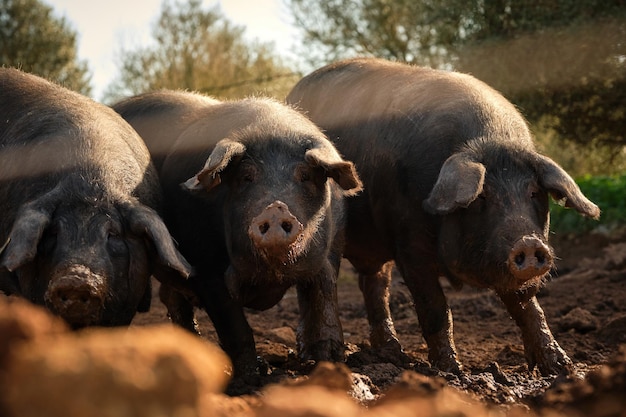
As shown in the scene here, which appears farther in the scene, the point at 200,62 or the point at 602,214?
the point at 200,62

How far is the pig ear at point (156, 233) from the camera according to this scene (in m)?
5.50

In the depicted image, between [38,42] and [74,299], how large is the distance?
2267cm

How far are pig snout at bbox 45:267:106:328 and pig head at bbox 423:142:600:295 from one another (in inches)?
90.0

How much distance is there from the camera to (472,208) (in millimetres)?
6406

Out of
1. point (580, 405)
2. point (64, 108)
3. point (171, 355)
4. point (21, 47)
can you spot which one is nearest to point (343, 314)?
point (64, 108)

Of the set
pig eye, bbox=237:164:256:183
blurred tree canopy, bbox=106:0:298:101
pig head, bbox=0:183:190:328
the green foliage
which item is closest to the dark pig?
pig eye, bbox=237:164:256:183

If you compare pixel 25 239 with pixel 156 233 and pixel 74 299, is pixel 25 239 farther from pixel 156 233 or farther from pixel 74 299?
pixel 156 233

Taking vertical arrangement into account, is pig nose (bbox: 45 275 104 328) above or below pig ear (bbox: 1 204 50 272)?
below

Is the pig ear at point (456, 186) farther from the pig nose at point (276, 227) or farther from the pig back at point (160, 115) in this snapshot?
the pig back at point (160, 115)

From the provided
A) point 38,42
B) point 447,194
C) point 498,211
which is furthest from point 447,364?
point 38,42

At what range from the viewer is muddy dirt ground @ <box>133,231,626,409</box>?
207 inches

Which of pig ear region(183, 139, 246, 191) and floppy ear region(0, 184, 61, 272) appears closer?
floppy ear region(0, 184, 61, 272)

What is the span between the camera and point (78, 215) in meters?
5.45

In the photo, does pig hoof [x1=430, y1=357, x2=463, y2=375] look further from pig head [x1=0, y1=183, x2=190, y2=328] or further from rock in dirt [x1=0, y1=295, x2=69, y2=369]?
rock in dirt [x1=0, y1=295, x2=69, y2=369]
